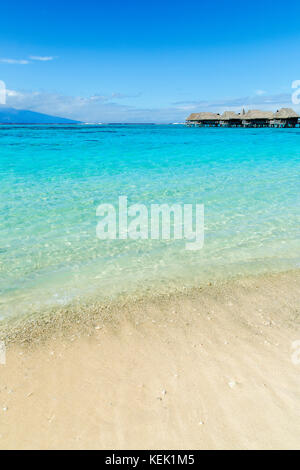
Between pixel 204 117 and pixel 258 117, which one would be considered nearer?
pixel 258 117

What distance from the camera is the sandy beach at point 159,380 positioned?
2709 mm

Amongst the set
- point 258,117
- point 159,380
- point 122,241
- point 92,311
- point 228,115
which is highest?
point 228,115

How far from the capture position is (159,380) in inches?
128

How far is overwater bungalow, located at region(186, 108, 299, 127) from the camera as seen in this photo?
70444mm

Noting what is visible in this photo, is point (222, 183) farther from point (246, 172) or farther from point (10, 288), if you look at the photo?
point (10, 288)

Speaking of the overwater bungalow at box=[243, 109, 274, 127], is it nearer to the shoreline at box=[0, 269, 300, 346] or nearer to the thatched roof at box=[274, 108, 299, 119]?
the thatched roof at box=[274, 108, 299, 119]

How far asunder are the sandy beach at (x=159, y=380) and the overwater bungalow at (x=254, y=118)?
3016 inches

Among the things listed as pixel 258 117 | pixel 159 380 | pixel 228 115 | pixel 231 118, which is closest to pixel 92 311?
pixel 159 380

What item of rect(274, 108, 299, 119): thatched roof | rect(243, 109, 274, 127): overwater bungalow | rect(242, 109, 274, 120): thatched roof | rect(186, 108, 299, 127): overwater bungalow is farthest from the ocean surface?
rect(243, 109, 274, 127): overwater bungalow

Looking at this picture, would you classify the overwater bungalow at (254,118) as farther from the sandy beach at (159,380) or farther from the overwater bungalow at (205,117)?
the sandy beach at (159,380)

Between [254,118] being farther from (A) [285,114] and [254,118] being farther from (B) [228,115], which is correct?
(B) [228,115]

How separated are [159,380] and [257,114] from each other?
271ft

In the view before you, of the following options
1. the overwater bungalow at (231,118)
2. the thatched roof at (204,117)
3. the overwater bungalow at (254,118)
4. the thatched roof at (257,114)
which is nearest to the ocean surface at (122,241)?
the overwater bungalow at (254,118)

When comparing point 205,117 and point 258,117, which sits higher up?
point 205,117
